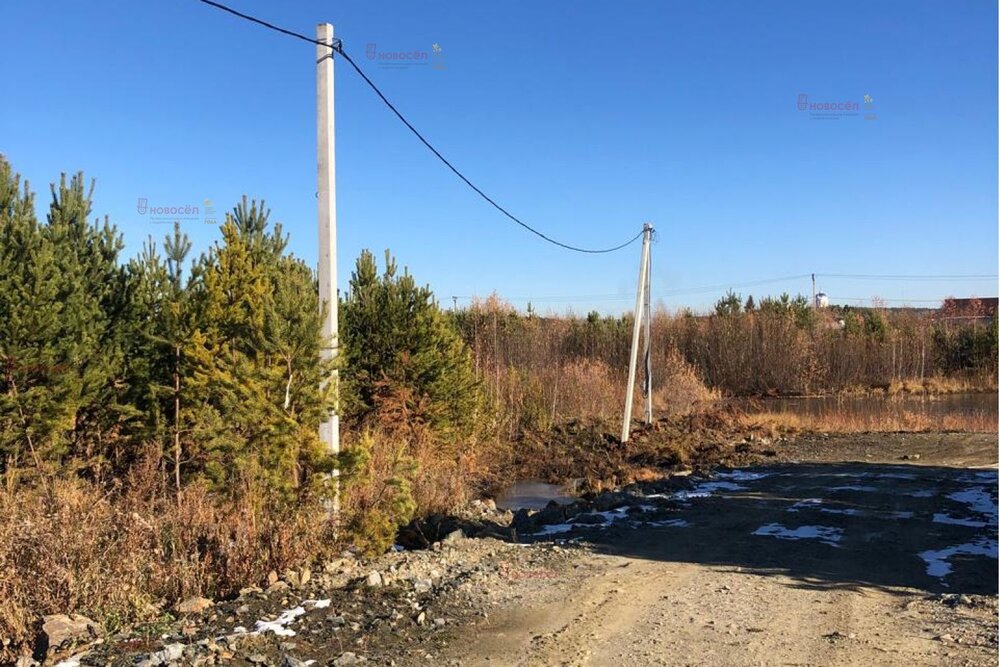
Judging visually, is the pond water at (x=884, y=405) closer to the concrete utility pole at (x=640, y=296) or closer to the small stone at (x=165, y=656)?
the concrete utility pole at (x=640, y=296)

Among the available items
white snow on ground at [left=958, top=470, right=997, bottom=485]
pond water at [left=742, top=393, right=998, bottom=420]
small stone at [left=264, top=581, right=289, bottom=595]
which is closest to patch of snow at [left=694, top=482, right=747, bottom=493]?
white snow on ground at [left=958, top=470, right=997, bottom=485]

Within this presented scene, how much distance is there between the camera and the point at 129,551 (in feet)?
21.2

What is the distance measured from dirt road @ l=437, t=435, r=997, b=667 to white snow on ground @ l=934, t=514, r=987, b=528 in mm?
41

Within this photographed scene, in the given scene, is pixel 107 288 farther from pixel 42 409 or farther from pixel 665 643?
pixel 665 643

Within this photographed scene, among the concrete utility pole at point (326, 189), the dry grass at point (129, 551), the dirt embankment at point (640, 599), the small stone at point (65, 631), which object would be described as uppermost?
the concrete utility pole at point (326, 189)

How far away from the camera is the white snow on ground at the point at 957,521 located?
32.2ft

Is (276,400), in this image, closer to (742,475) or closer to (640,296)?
(742,475)

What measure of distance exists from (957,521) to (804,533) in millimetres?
2463

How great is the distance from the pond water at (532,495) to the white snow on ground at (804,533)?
5691mm

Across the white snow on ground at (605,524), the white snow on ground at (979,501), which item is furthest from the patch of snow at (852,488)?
the white snow on ground at (605,524)

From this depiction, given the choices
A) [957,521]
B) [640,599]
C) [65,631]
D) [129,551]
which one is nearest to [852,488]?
→ [957,521]

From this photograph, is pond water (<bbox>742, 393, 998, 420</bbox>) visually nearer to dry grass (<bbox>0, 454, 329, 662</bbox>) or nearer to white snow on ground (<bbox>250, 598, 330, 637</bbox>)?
dry grass (<bbox>0, 454, 329, 662</bbox>)

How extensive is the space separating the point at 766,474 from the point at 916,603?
9.61 meters

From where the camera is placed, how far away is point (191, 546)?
22.9 ft
